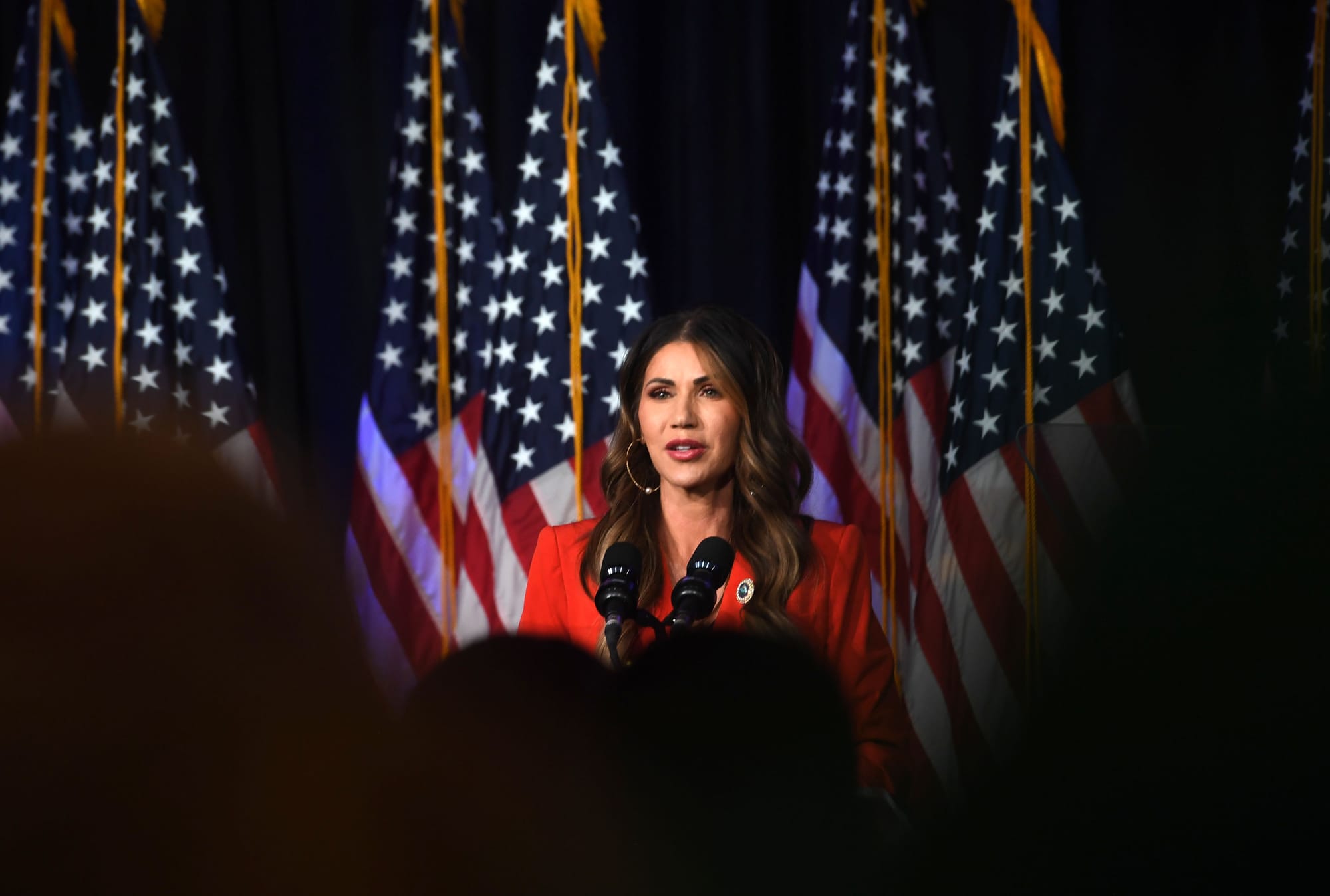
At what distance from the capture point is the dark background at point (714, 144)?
3.86 metres

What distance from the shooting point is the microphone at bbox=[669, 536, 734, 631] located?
1.78 meters

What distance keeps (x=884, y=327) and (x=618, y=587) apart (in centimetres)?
224

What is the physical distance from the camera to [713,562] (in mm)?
1893

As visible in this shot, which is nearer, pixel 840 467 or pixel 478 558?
pixel 840 467

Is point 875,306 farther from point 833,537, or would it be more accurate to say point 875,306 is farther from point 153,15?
point 153,15

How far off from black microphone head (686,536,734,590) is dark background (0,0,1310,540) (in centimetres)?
212

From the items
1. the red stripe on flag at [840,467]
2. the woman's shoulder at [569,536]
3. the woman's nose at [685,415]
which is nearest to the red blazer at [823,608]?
the woman's shoulder at [569,536]

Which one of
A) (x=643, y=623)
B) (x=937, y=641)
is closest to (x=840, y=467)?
A: (x=937, y=641)

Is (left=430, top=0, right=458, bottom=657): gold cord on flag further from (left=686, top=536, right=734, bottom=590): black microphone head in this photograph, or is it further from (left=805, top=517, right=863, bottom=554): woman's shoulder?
(left=686, top=536, right=734, bottom=590): black microphone head

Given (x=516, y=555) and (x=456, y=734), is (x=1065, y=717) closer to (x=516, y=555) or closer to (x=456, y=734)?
(x=456, y=734)

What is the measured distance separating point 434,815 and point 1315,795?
23 centimetres

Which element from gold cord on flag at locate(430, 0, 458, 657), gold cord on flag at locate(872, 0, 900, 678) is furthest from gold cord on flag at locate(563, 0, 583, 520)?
gold cord on flag at locate(872, 0, 900, 678)

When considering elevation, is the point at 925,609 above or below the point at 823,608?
below

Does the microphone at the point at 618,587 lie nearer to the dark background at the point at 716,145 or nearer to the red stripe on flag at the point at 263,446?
the dark background at the point at 716,145
